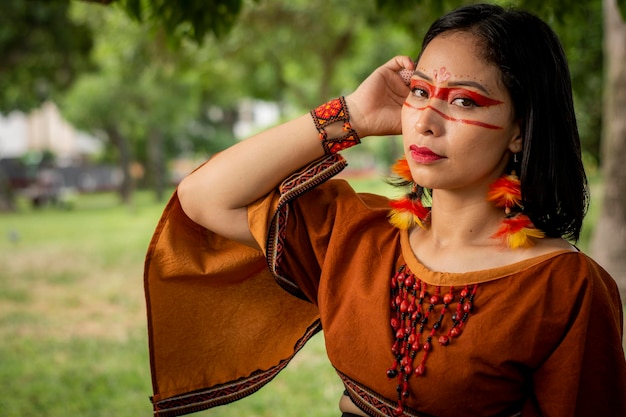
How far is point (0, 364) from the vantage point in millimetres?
5902

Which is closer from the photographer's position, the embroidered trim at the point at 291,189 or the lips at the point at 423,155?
the lips at the point at 423,155

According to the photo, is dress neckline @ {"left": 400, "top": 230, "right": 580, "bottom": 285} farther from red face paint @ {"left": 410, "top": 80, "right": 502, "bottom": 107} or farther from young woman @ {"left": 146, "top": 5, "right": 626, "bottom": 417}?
red face paint @ {"left": 410, "top": 80, "right": 502, "bottom": 107}

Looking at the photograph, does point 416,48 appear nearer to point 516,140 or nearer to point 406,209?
point 406,209

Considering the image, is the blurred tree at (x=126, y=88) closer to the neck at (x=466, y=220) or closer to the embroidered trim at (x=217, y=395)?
the embroidered trim at (x=217, y=395)

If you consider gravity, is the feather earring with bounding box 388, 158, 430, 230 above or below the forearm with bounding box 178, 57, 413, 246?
below

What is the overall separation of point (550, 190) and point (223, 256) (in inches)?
33.9

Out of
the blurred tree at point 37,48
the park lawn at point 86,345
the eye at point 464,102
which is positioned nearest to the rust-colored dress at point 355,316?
the eye at point 464,102

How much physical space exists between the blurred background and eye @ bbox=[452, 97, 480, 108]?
591 mm

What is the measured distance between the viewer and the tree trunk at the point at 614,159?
6.16 meters

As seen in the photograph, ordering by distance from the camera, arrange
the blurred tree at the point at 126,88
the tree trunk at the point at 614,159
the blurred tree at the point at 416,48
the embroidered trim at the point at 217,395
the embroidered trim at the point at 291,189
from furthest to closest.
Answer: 1. the blurred tree at the point at 126,88
2. the tree trunk at the point at 614,159
3. the blurred tree at the point at 416,48
4. the embroidered trim at the point at 217,395
5. the embroidered trim at the point at 291,189

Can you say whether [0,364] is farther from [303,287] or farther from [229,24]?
[303,287]

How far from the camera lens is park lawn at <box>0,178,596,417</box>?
494 cm

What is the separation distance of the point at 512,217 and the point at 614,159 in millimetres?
5225

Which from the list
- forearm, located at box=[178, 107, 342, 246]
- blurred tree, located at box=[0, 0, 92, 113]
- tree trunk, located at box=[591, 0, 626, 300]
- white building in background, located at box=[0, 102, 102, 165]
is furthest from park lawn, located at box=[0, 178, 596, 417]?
white building in background, located at box=[0, 102, 102, 165]
